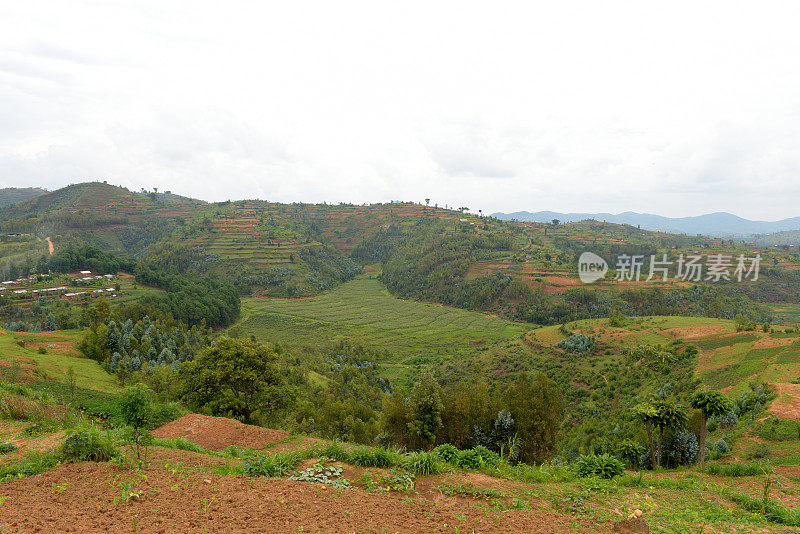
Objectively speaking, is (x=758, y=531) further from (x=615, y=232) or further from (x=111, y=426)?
(x=615, y=232)

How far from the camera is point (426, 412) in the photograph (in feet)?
66.6

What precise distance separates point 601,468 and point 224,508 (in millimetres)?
11449

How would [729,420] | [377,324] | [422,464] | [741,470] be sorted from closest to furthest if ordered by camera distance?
[422,464]
[741,470]
[729,420]
[377,324]

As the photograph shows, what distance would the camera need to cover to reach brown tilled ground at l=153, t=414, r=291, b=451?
1484cm

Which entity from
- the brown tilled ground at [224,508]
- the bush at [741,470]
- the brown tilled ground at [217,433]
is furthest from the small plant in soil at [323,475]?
the bush at [741,470]

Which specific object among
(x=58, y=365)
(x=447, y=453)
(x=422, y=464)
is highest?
(x=422, y=464)

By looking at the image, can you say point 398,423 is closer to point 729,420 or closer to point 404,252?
point 729,420

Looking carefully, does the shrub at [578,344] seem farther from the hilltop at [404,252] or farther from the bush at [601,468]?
the bush at [601,468]

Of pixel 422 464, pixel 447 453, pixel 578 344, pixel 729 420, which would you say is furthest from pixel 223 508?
pixel 578 344

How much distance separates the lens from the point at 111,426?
1661 centimetres

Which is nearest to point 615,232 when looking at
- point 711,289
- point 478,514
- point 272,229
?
point 711,289

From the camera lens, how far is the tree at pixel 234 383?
74.4 ft

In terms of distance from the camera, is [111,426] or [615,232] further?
[615,232]

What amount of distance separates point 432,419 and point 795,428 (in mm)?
18077
